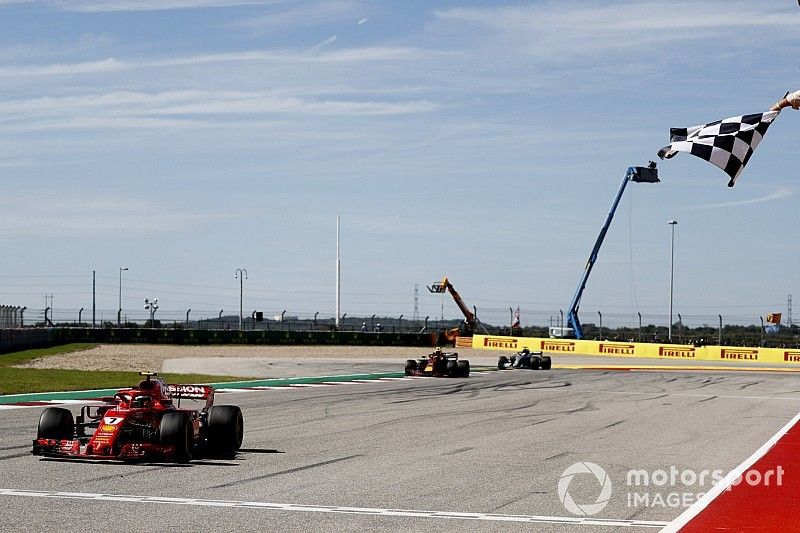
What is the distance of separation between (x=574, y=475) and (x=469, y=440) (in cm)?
348

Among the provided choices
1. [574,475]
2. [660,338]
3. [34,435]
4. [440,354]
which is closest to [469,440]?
[574,475]

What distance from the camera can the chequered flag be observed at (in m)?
10.0

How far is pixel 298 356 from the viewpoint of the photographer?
46219mm

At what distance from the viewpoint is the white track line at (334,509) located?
28.0ft

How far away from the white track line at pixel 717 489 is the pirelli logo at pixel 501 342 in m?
43.2

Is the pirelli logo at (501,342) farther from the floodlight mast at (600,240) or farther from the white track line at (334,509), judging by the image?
the white track line at (334,509)

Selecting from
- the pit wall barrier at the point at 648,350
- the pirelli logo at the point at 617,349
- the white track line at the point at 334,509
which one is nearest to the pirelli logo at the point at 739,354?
the pit wall barrier at the point at 648,350

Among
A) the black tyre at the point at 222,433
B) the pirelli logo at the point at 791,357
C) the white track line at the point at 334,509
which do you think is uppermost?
the black tyre at the point at 222,433

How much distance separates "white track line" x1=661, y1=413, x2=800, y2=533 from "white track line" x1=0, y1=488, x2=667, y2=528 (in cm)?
20

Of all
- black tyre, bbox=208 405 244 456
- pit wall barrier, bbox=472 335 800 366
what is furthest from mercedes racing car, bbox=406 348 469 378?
pit wall barrier, bbox=472 335 800 366

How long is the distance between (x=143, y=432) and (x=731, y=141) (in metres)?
6.87

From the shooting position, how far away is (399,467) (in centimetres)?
1173

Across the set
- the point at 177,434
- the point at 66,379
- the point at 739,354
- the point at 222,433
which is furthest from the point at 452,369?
the point at 739,354

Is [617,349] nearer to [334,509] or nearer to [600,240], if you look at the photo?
[600,240]
